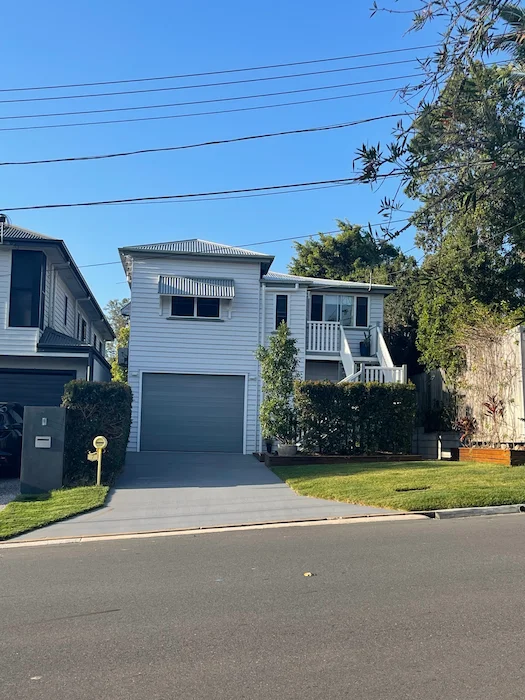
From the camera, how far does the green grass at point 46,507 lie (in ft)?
32.0

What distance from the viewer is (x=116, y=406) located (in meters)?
13.8

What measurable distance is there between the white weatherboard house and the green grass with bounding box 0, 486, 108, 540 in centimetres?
803

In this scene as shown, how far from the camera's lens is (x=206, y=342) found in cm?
2147

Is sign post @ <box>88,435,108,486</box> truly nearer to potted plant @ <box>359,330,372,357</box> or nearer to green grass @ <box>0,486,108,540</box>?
green grass @ <box>0,486,108,540</box>

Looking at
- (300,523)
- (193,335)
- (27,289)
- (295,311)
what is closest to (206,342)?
(193,335)

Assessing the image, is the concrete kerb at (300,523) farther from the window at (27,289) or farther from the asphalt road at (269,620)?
the window at (27,289)

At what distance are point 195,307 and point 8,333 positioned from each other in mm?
5917

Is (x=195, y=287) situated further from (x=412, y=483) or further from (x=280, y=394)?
(x=412, y=483)

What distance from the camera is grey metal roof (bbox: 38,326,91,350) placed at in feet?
60.8

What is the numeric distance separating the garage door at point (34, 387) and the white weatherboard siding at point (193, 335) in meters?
2.28

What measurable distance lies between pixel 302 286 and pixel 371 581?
54.4ft

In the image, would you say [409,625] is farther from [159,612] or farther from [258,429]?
[258,429]

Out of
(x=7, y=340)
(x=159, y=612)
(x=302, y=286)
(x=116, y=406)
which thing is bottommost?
(x=159, y=612)

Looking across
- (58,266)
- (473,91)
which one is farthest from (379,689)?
(58,266)
